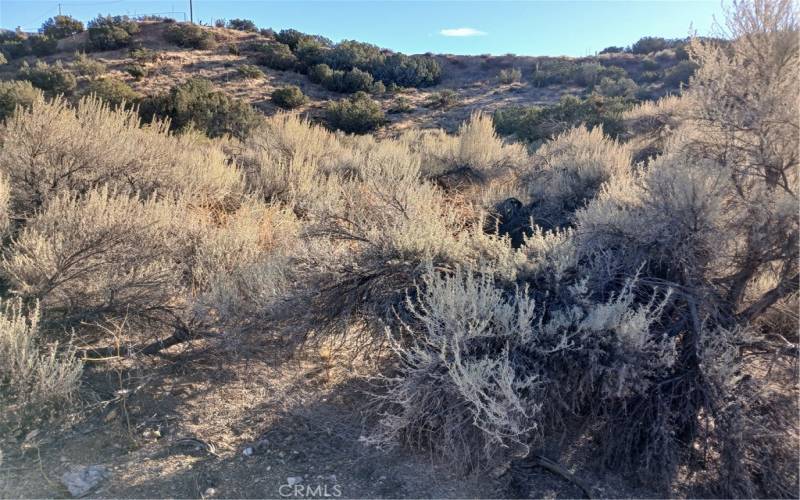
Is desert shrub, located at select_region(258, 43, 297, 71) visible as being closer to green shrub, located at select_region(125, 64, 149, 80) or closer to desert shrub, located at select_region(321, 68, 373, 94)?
desert shrub, located at select_region(321, 68, 373, 94)

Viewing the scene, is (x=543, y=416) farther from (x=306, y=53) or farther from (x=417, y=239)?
(x=306, y=53)

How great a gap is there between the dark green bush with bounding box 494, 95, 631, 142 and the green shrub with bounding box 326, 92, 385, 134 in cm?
533

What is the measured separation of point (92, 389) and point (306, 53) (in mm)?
33002

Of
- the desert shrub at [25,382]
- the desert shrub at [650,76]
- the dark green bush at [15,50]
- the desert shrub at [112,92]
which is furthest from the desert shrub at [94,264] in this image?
the dark green bush at [15,50]

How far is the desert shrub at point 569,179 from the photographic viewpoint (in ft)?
25.7

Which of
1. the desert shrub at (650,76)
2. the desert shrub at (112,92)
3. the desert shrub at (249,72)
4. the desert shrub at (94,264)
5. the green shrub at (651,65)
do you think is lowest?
the desert shrub at (94,264)

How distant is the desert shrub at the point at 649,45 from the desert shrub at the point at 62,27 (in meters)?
40.4

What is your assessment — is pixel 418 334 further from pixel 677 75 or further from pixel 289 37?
pixel 289 37

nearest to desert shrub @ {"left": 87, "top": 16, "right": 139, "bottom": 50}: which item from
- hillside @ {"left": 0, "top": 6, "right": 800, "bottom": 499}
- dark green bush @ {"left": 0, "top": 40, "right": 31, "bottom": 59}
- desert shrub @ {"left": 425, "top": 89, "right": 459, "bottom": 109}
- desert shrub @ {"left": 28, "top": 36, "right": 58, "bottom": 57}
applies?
desert shrub @ {"left": 28, "top": 36, "right": 58, "bottom": 57}

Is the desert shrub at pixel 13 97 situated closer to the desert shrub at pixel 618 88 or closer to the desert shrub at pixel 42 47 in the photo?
the desert shrub at pixel 42 47

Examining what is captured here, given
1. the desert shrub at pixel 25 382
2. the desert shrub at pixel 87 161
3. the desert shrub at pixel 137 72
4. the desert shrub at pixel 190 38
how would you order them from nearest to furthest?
1. the desert shrub at pixel 25 382
2. the desert shrub at pixel 87 161
3. the desert shrub at pixel 137 72
4. the desert shrub at pixel 190 38

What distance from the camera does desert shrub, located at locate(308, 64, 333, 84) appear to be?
3035 cm

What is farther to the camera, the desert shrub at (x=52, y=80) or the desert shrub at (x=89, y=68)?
the desert shrub at (x=89, y=68)

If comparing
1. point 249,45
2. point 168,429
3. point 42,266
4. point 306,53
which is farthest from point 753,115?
point 249,45
